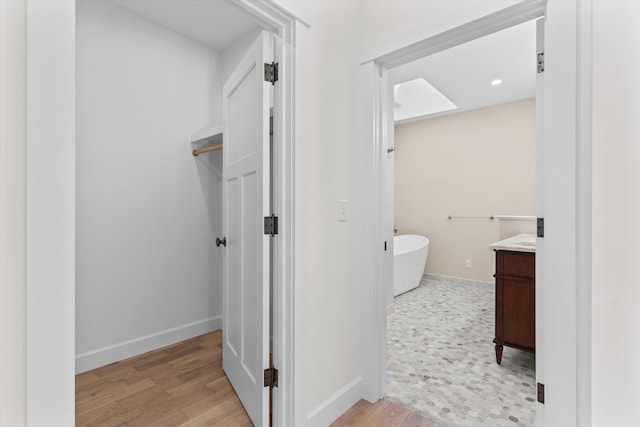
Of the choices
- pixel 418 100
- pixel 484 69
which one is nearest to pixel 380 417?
pixel 484 69

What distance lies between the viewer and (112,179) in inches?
90.4

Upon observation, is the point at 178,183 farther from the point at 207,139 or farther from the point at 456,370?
the point at 456,370

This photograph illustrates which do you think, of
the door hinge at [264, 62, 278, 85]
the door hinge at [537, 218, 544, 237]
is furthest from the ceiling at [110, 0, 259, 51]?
the door hinge at [537, 218, 544, 237]

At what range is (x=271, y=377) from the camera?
1479 millimetres

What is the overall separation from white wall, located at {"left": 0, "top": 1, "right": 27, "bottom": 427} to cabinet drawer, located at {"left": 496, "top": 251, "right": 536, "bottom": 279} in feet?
8.04

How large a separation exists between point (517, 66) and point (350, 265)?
9.99 ft

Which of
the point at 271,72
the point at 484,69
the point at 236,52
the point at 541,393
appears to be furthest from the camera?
the point at 484,69

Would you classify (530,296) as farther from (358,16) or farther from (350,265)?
(358,16)

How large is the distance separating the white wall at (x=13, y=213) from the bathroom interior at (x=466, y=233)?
5.62 feet

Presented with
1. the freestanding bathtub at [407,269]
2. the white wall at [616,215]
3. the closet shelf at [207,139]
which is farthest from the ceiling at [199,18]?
the freestanding bathtub at [407,269]

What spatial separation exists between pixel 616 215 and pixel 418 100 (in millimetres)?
3874

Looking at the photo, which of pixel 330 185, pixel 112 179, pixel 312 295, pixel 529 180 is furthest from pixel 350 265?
pixel 529 180

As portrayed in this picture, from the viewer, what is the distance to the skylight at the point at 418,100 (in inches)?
163

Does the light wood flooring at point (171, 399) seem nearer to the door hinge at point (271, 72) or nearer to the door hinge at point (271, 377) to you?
the door hinge at point (271, 377)
